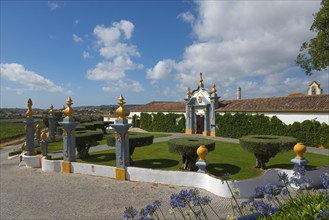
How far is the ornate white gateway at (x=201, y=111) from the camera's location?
86.3ft

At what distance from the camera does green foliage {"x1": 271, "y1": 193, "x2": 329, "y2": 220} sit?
3.37 m

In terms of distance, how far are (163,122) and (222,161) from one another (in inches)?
764

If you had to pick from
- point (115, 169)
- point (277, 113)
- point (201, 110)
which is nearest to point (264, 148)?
point (115, 169)

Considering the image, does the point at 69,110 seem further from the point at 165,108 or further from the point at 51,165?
the point at 165,108

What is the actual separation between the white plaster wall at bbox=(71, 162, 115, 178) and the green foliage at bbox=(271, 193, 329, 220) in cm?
915

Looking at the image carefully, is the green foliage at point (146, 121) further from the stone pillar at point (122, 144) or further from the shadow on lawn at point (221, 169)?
the stone pillar at point (122, 144)

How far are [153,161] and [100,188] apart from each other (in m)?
4.01

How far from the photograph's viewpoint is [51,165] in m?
13.8

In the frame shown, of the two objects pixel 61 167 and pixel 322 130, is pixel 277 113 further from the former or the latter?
pixel 61 167

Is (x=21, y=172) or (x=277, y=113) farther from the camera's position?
(x=277, y=113)

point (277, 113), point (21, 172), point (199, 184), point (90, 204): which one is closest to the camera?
point (90, 204)

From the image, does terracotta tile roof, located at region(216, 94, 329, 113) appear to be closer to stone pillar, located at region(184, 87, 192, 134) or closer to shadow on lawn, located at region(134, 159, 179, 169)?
stone pillar, located at region(184, 87, 192, 134)

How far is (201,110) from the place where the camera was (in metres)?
27.6

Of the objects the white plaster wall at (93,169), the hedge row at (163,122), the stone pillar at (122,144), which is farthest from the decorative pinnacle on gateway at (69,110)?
the hedge row at (163,122)
